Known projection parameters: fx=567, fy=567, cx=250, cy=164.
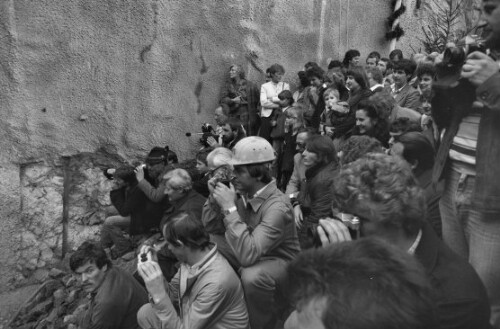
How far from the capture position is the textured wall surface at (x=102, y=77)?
6605 millimetres

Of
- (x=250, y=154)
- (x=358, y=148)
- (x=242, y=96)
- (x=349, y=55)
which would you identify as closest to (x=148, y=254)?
(x=250, y=154)

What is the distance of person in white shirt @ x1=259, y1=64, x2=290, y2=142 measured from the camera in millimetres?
7578

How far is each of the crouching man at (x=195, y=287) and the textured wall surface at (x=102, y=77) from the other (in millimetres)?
3824

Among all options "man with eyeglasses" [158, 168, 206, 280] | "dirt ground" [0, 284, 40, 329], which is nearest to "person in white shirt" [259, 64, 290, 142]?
"man with eyeglasses" [158, 168, 206, 280]

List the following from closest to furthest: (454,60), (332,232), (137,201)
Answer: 1. (332,232)
2. (454,60)
3. (137,201)

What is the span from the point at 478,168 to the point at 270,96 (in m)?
5.50

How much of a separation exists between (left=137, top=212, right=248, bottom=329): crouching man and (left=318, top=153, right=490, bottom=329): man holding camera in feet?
4.09

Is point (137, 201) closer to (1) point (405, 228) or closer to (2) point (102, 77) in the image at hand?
(2) point (102, 77)

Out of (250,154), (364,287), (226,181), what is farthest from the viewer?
(226,181)

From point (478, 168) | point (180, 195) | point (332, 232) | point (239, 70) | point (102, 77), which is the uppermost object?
point (478, 168)

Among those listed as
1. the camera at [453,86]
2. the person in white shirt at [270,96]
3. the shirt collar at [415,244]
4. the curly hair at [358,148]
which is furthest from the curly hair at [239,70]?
the shirt collar at [415,244]

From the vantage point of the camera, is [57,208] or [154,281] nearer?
[154,281]

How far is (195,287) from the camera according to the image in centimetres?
343

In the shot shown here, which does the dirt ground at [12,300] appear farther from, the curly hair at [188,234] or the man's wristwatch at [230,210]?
the man's wristwatch at [230,210]
